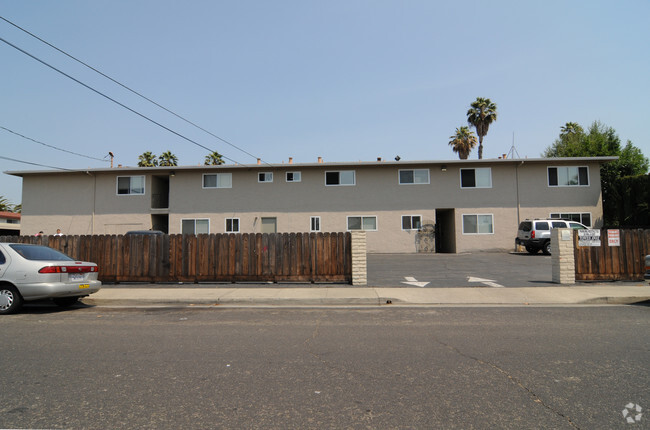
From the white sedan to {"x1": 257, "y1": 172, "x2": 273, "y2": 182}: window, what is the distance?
18249 mm

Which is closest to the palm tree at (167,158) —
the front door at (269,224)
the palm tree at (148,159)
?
the palm tree at (148,159)

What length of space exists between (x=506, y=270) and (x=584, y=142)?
27014mm

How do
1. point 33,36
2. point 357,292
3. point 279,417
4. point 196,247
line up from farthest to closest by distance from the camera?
point 196,247
point 33,36
point 357,292
point 279,417

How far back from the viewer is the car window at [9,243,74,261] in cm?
884

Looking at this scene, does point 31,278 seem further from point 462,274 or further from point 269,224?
point 269,224

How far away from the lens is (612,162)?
3056 cm

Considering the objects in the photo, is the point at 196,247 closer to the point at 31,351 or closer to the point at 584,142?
the point at 31,351

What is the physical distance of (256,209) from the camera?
26.8 metres

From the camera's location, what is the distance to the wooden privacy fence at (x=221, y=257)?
42.2 ft

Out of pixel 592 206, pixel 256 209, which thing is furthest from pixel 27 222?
pixel 592 206

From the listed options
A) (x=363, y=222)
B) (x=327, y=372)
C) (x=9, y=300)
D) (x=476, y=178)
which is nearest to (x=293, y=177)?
(x=363, y=222)

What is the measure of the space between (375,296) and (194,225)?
19.5 metres

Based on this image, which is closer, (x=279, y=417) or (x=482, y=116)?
(x=279, y=417)

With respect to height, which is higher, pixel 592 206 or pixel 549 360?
pixel 592 206
